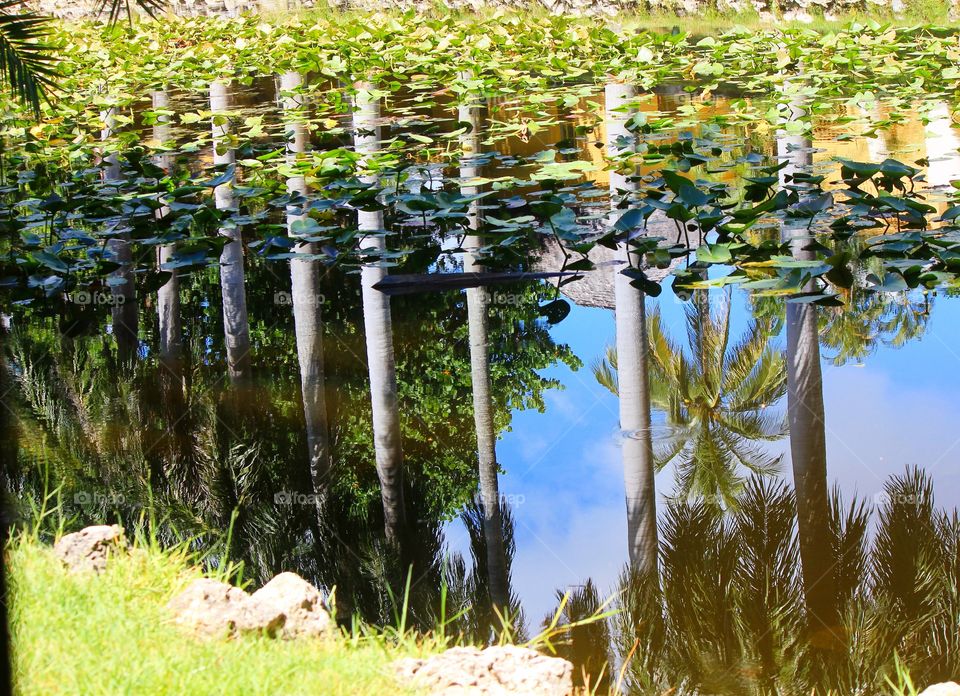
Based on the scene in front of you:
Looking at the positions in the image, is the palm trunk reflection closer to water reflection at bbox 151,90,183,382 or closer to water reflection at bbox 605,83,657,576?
water reflection at bbox 605,83,657,576

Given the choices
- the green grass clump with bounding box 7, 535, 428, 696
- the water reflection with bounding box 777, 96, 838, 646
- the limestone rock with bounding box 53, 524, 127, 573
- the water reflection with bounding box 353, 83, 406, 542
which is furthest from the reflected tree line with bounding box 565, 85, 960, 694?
the limestone rock with bounding box 53, 524, 127, 573

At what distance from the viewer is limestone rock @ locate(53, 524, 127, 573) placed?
2363 mm

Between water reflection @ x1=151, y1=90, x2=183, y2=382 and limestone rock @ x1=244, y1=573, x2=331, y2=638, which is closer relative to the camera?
limestone rock @ x1=244, y1=573, x2=331, y2=638

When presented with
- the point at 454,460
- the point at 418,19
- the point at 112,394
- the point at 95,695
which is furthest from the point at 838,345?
the point at 418,19

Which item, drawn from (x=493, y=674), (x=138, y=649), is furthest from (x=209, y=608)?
(x=493, y=674)

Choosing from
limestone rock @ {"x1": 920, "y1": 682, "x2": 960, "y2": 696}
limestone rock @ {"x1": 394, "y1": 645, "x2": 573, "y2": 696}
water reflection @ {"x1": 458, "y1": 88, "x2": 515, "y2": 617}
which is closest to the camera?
limestone rock @ {"x1": 920, "y1": 682, "x2": 960, "y2": 696}

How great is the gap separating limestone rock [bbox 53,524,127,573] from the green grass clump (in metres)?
0.04

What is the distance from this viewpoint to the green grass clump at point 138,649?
1830 mm

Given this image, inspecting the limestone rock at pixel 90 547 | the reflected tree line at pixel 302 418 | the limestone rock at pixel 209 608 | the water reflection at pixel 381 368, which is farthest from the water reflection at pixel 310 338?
the limestone rock at pixel 209 608

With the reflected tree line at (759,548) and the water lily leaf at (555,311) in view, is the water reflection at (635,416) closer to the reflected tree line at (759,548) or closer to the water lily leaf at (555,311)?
the reflected tree line at (759,548)

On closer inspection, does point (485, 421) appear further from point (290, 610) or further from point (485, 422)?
point (290, 610)

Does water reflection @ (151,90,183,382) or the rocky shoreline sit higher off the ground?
water reflection @ (151,90,183,382)

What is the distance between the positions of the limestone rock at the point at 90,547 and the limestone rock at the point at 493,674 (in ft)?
2.62

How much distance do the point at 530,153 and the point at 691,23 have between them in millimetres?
8457
